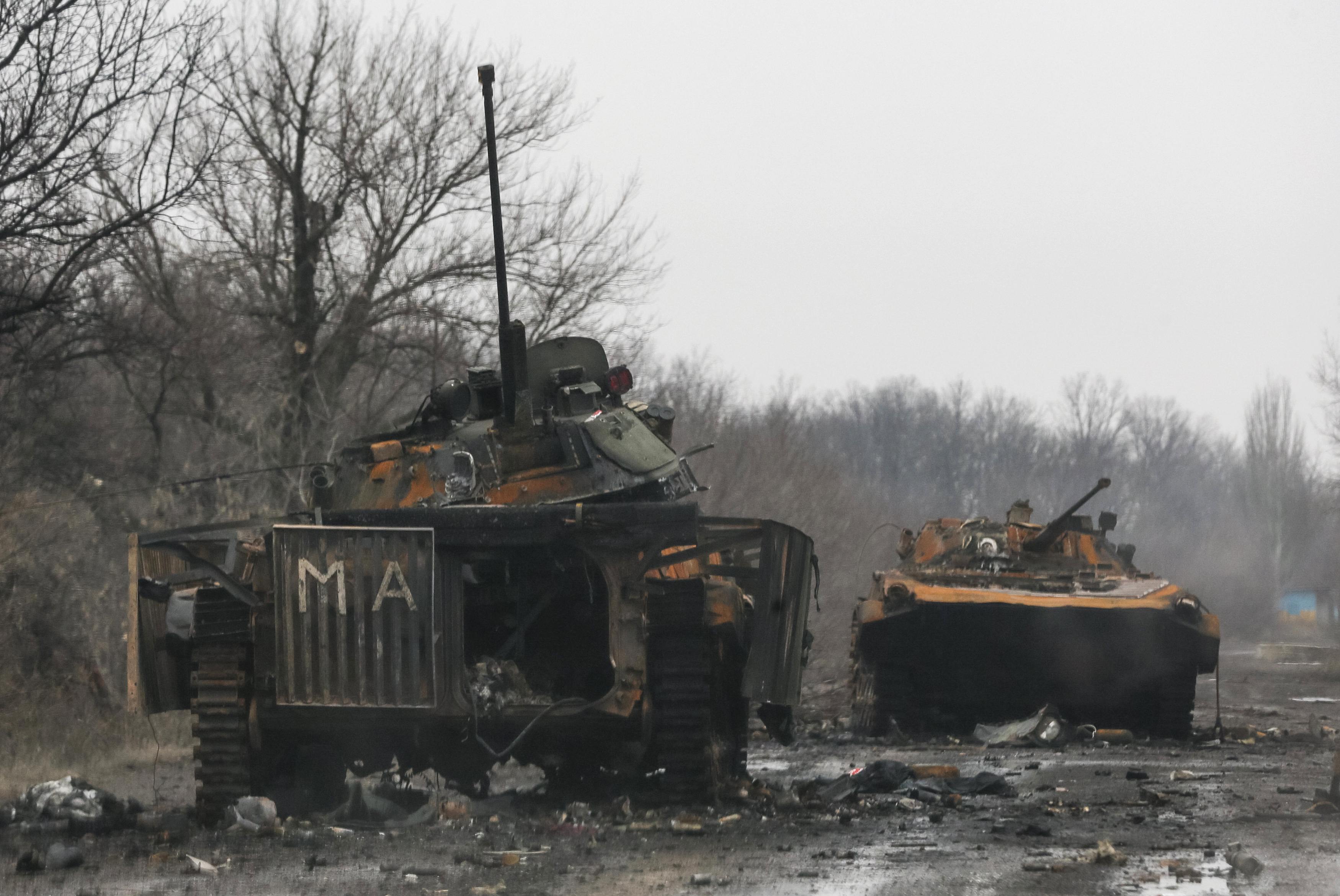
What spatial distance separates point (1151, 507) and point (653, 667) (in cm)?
8026

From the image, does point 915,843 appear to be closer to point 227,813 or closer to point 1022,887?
point 1022,887

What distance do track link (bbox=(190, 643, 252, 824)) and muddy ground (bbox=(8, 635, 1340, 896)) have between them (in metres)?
0.34

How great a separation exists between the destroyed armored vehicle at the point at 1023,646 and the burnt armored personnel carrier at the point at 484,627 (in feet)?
14.3

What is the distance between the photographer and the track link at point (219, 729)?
365 inches

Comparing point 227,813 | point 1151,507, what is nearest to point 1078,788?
point 227,813

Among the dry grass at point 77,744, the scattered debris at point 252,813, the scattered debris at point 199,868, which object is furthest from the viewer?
the dry grass at point 77,744

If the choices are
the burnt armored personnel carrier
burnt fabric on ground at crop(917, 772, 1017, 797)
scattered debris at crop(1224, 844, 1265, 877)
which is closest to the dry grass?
the burnt armored personnel carrier

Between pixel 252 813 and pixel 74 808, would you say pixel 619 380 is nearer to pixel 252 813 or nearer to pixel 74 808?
pixel 252 813

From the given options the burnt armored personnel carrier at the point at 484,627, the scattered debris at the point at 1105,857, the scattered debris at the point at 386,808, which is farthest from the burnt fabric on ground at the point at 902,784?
the scattered debris at the point at 1105,857

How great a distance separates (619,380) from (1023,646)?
496cm

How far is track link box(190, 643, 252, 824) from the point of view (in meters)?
9.27

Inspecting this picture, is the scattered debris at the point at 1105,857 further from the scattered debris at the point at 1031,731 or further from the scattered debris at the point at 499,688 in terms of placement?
the scattered debris at the point at 1031,731

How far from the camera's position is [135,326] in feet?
57.0

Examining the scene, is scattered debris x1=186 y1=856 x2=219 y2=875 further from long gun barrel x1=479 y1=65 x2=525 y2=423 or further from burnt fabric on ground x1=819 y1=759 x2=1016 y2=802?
long gun barrel x1=479 y1=65 x2=525 y2=423
